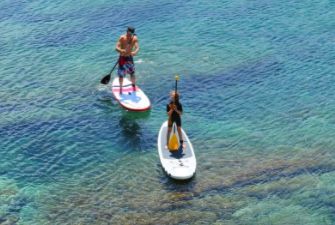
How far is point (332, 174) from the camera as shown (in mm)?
23234

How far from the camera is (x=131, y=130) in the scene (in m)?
26.6

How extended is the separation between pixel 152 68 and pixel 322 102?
9.07m

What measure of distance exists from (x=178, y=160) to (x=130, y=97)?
19.6 feet

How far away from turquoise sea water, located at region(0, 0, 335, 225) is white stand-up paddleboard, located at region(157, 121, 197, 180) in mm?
480

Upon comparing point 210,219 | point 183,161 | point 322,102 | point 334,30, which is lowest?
point 210,219

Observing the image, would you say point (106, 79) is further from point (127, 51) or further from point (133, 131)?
point (133, 131)

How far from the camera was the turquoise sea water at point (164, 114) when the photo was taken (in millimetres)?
21906

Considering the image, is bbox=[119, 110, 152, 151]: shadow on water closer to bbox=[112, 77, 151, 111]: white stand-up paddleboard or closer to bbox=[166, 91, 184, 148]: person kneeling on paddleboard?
bbox=[112, 77, 151, 111]: white stand-up paddleboard

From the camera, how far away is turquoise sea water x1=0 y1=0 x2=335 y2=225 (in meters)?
21.9

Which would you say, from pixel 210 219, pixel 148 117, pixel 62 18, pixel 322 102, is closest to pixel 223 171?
pixel 210 219

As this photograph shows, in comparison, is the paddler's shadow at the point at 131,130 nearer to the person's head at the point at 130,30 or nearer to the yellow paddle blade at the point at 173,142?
the yellow paddle blade at the point at 173,142

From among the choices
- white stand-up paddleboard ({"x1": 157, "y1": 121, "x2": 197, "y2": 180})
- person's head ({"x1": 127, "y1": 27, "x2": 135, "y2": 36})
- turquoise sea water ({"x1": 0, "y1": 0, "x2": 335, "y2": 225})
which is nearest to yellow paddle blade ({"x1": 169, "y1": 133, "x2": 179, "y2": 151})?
white stand-up paddleboard ({"x1": 157, "y1": 121, "x2": 197, "y2": 180})

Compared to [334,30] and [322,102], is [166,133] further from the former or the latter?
[334,30]

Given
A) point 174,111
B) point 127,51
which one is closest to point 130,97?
point 127,51
